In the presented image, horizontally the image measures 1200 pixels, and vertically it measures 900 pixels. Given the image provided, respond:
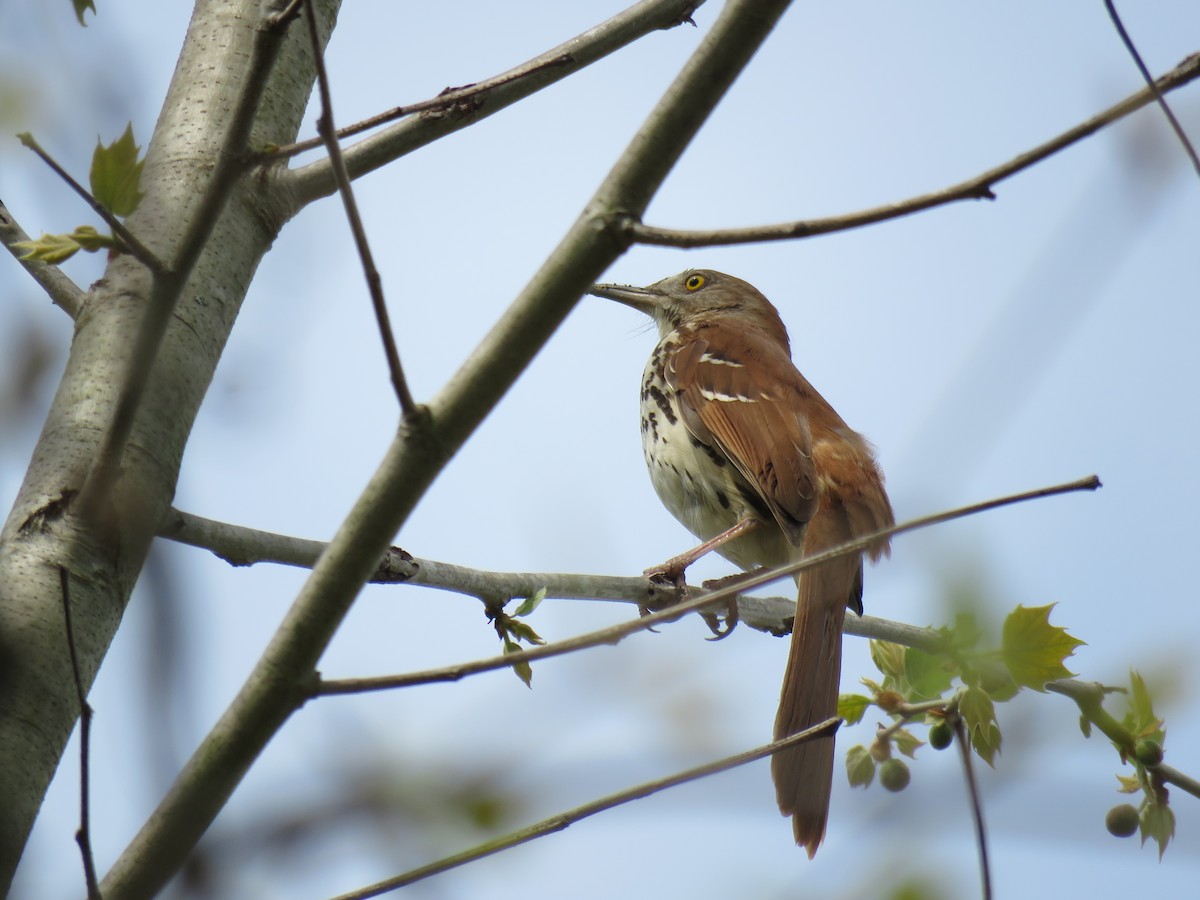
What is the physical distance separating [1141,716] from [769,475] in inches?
84.2

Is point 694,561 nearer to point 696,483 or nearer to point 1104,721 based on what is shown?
point 696,483

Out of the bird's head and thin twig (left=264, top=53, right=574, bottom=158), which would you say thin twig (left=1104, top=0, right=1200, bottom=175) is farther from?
the bird's head

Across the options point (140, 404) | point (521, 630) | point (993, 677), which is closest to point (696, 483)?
point (521, 630)

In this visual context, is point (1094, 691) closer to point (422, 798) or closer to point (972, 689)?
point (972, 689)

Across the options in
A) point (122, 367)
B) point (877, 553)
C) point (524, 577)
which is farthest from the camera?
point (877, 553)

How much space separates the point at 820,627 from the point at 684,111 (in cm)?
289

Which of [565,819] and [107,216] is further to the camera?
[107,216]

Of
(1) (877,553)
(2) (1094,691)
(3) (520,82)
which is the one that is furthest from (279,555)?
(1) (877,553)

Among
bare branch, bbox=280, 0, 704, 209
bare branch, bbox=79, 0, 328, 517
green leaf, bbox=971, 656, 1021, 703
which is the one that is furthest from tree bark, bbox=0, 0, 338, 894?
green leaf, bbox=971, 656, 1021, 703

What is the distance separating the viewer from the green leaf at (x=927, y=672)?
2568 mm

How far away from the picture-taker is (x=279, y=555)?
2.79 meters

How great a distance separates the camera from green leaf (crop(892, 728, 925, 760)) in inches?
127

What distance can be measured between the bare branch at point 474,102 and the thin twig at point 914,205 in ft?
3.35

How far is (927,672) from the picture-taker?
2590 mm
